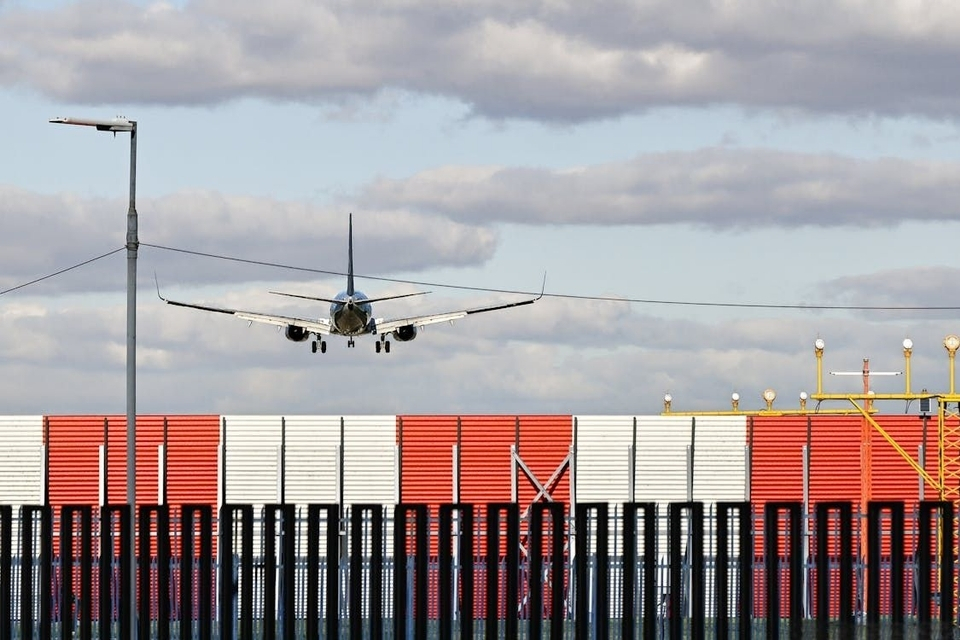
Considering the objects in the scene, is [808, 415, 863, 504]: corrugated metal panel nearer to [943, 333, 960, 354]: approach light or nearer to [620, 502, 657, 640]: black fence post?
[943, 333, 960, 354]: approach light

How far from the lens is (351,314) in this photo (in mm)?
82000

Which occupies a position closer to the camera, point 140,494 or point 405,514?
point 405,514

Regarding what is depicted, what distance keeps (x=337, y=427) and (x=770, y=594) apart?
4600 cm

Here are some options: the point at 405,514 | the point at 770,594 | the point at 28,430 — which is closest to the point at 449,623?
the point at 405,514

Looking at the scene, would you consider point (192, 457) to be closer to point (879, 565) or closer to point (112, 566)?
point (112, 566)

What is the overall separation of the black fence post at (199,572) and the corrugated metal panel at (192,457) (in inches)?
1749

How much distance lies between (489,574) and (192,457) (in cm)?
4779

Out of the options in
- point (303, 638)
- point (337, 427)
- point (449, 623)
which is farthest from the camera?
point (337, 427)

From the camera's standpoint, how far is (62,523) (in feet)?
114

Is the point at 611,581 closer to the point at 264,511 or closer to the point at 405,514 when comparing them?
the point at 405,514

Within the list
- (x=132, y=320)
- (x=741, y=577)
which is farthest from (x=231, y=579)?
(x=741, y=577)

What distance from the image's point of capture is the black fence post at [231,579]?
33781 millimetres

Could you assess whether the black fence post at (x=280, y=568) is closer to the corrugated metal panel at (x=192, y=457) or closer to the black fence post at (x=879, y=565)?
the black fence post at (x=879, y=565)

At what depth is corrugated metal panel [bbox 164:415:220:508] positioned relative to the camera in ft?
257
